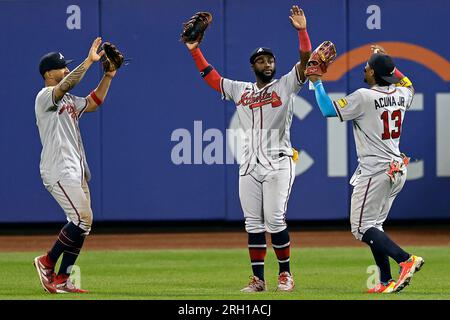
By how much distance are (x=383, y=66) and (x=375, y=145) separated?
627mm

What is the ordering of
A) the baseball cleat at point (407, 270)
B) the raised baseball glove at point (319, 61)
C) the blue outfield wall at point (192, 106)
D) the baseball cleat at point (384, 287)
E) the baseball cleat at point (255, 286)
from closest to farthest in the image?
1. the baseball cleat at point (407, 270)
2. the baseball cleat at point (384, 287)
3. the raised baseball glove at point (319, 61)
4. the baseball cleat at point (255, 286)
5. the blue outfield wall at point (192, 106)

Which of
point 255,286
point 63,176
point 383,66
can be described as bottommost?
point 255,286

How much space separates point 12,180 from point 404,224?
5.46 meters

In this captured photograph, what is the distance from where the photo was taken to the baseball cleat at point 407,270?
8.60 meters

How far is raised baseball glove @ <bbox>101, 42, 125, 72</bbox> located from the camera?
31.2 feet

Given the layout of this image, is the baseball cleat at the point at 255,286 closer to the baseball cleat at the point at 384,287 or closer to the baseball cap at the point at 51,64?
the baseball cleat at the point at 384,287

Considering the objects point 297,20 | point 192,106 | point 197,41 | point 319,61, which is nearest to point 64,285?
point 197,41

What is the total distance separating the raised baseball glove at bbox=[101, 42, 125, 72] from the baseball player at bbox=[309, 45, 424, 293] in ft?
5.71

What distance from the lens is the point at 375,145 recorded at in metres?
9.00

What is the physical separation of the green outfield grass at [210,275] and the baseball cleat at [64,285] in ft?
0.42

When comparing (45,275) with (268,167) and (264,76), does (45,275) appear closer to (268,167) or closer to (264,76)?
(268,167)

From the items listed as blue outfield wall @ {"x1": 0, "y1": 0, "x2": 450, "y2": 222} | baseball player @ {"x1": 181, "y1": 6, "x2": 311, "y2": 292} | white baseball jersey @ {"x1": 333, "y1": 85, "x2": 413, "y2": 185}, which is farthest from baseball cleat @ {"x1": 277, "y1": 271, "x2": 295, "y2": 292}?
blue outfield wall @ {"x1": 0, "y1": 0, "x2": 450, "y2": 222}

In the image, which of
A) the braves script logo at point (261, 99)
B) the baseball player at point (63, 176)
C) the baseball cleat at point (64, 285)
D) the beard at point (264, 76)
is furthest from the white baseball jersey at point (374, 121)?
the baseball cleat at point (64, 285)

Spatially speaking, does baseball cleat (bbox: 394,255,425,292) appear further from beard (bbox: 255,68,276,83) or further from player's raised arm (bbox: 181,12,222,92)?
player's raised arm (bbox: 181,12,222,92)
